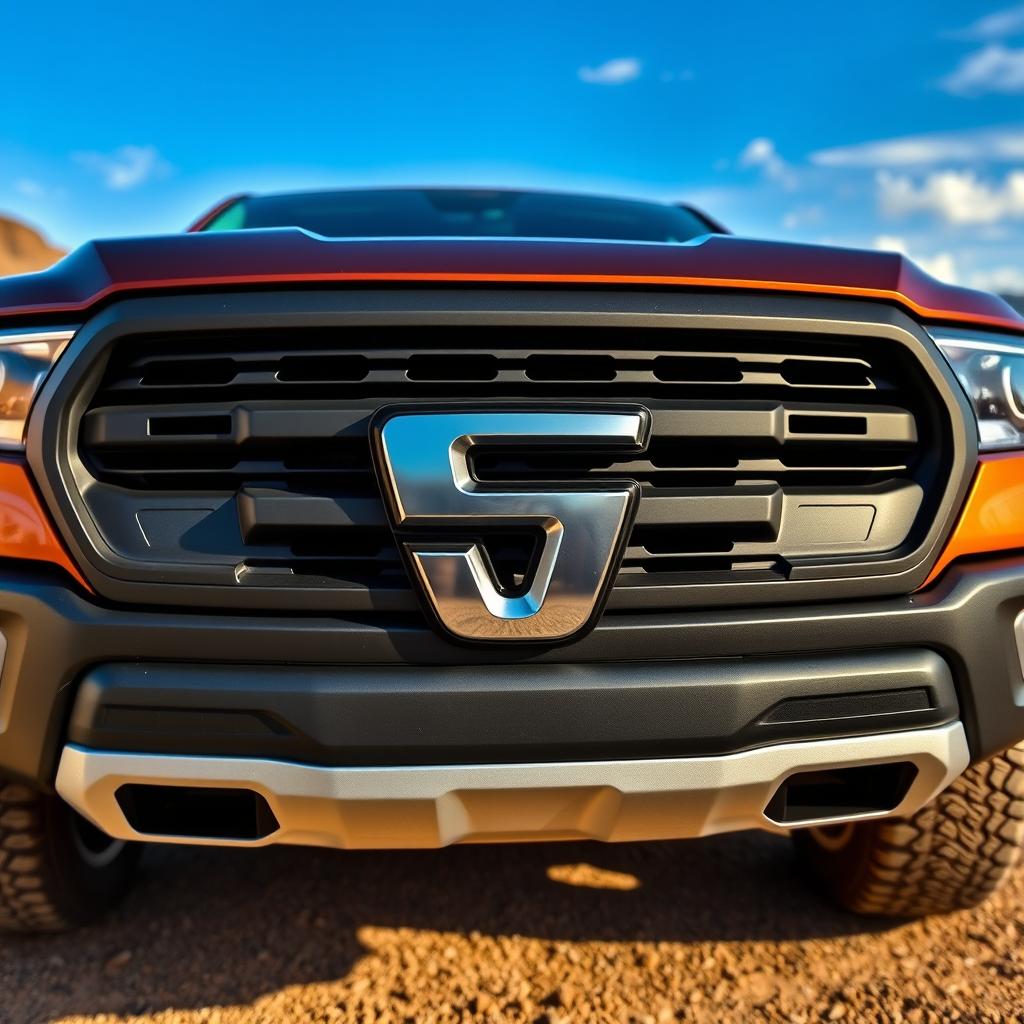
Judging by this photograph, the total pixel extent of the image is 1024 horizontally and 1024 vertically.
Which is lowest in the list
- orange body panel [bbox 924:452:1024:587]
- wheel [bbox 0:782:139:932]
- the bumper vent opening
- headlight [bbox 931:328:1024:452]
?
wheel [bbox 0:782:139:932]

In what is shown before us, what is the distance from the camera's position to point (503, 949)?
2010 mm

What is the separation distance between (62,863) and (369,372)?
132 cm

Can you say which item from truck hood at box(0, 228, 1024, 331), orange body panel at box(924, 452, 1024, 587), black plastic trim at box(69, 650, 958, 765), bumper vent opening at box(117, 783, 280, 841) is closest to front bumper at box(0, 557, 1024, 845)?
black plastic trim at box(69, 650, 958, 765)

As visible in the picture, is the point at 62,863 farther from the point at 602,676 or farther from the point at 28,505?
the point at 602,676

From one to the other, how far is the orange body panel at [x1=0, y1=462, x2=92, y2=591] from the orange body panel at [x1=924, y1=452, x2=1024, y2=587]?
5.08 feet

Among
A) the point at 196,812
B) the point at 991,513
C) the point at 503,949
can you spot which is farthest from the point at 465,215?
the point at 503,949

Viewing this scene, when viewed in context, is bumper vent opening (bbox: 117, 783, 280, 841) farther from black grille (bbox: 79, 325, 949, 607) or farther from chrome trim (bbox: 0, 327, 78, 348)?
chrome trim (bbox: 0, 327, 78, 348)

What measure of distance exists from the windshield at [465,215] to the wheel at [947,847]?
1845mm

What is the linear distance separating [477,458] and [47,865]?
133 centimetres

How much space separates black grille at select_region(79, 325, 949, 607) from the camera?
1473 mm

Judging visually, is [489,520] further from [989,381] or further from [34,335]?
[989,381]

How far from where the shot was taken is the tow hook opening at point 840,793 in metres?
1.60

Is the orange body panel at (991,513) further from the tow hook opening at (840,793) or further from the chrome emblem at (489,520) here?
the chrome emblem at (489,520)

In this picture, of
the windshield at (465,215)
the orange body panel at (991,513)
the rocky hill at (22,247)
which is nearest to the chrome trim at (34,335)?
the windshield at (465,215)
